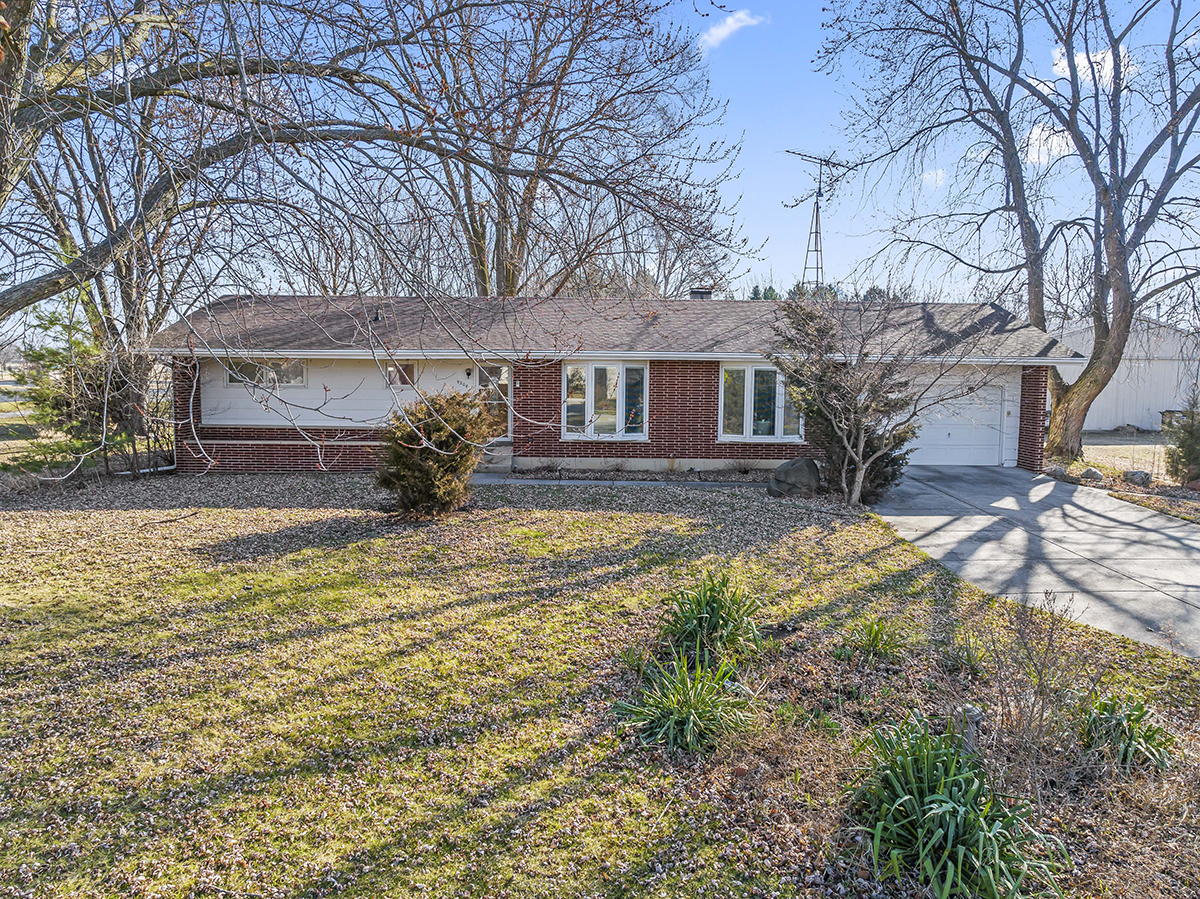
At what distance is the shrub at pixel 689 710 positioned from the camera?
4.15 meters

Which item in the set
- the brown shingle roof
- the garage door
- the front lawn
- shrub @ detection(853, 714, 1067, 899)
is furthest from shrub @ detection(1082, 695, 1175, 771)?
the garage door

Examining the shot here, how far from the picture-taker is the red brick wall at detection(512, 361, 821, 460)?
568 inches

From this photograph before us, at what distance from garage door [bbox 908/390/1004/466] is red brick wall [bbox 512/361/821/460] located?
9.19ft

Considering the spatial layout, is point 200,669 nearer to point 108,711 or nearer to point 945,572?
point 108,711

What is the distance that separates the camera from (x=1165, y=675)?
205 inches

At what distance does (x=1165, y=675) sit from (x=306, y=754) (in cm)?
605

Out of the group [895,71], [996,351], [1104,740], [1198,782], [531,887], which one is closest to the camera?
[531,887]

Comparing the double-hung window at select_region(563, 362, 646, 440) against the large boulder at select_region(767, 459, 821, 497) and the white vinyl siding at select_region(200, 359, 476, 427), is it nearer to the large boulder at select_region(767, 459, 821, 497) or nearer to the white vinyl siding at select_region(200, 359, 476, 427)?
the white vinyl siding at select_region(200, 359, 476, 427)

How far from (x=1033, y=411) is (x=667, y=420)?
26.0 feet

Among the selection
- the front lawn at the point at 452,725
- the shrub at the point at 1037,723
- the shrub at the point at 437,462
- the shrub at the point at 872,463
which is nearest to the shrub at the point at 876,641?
the front lawn at the point at 452,725

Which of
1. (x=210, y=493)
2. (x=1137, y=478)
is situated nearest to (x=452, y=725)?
(x=210, y=493)

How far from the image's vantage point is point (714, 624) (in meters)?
5.47

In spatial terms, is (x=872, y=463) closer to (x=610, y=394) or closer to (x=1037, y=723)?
(x=610, y=394)

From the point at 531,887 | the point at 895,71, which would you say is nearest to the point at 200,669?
the point at 531,887
